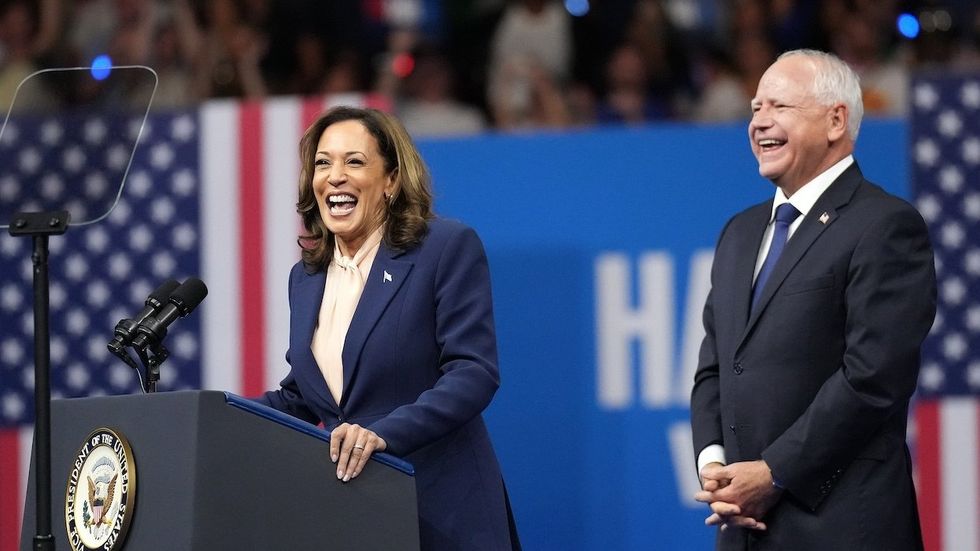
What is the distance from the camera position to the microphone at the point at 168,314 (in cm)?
227

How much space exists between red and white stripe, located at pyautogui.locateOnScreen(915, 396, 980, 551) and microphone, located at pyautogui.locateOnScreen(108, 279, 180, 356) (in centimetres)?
200

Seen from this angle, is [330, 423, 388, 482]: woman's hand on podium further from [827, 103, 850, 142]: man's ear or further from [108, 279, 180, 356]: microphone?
[827, 103, 850, 142]: man's ear

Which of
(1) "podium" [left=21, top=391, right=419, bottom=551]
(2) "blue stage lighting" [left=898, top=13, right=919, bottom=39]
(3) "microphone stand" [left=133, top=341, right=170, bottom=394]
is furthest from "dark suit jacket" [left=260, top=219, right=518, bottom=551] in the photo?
(2) "blue stage lighting" [left=898, top=13, right=919, bottom=39]

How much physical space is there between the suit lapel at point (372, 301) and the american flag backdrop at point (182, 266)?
4.14 ft

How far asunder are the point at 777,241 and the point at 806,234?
92 mm

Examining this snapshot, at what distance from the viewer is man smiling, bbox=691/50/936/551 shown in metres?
2.42

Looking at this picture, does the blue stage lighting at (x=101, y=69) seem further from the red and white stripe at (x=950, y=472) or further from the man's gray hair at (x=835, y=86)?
the red and white stripe at (x=950, y=472)

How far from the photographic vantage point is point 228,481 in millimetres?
2057

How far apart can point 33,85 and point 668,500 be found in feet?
6.33

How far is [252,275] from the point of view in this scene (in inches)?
151

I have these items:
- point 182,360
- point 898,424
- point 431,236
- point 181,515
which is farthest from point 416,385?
point 182,360

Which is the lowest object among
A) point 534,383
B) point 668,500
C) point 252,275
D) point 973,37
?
point 668,500

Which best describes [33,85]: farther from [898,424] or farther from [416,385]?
[898,424]

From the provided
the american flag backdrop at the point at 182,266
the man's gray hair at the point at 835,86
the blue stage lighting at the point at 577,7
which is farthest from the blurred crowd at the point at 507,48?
the man's gray hair at the point at 835,86
